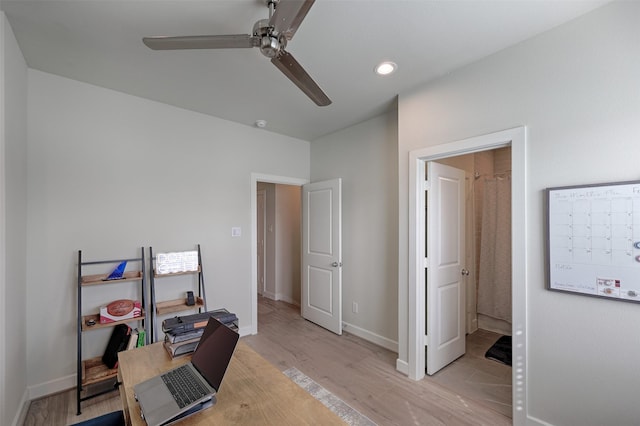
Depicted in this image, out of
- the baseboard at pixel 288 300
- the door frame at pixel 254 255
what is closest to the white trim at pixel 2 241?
the door frame at pixel 254 255

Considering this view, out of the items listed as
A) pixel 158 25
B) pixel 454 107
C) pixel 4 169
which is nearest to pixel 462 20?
pixel 454 107

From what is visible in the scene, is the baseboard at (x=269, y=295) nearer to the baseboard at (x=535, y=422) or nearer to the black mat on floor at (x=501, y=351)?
the black mat on floor at (x=501, y=351)

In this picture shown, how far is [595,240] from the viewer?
1.64 m

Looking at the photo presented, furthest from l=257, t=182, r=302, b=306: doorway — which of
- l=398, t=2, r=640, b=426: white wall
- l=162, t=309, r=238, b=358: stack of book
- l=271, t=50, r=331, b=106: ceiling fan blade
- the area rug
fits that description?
l=398, t=2, r=640, b=426: white wall

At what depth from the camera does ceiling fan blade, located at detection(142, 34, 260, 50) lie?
133 centimetres

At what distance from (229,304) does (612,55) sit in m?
3.81

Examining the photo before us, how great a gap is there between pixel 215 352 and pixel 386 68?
226 centimetres

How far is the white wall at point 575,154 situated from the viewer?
5.09ft

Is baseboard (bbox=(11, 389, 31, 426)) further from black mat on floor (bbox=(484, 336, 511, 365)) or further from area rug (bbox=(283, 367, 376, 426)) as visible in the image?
black mat on floor (bbox=(484, 336, 511, 365))

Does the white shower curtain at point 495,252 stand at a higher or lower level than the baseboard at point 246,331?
higher

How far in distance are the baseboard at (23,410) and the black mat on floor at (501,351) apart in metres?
3.95

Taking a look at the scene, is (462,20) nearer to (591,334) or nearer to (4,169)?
(591,334)

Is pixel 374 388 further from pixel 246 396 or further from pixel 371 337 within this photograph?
pixel 246 396

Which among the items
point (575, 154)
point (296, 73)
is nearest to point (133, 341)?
point (296, 73)
